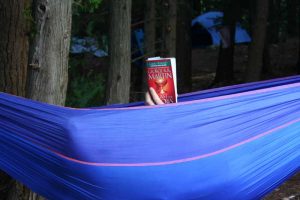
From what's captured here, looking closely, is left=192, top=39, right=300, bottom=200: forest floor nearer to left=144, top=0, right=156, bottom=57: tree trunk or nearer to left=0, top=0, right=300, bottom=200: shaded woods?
left=0, top=0, right=300, bottom=200: shaded woods

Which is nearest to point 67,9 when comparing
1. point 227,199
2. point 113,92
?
point 227,199

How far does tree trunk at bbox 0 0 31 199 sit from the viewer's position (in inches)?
177

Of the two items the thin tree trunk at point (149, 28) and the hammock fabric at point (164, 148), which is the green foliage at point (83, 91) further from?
Result: the hammock fabric at point (164, 148)

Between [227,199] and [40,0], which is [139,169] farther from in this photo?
[40,0]

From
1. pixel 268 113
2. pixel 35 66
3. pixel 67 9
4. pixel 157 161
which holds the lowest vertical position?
pixel 157 161

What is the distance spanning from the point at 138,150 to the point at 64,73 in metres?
1.38

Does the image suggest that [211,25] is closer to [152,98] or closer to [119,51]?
[119,51]

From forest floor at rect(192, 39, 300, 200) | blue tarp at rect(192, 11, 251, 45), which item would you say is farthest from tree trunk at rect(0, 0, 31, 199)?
blue tarp at rect(192, 11, 251, 45)

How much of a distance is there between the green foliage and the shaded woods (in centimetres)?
1

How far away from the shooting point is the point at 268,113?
3279 mm

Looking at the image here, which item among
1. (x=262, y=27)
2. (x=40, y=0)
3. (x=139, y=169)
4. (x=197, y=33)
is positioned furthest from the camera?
(x=197, y=33)

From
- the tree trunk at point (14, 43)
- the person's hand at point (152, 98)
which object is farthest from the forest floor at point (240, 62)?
the person's hand at point (152, 98)

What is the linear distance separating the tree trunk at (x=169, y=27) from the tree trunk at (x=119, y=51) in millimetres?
2075

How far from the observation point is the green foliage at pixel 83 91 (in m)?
7.19
